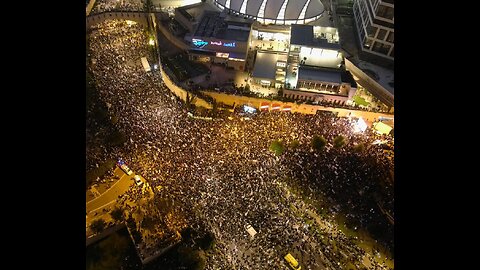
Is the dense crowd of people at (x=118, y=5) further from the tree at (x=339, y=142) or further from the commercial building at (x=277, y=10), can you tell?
the tree at (x=339, y=142)

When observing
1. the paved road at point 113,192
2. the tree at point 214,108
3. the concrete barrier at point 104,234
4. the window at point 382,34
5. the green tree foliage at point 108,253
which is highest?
the window at point 382,34

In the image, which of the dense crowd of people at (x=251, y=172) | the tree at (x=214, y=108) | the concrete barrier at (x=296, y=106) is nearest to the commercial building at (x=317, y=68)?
the concrete barrier at (x=296, y=106)

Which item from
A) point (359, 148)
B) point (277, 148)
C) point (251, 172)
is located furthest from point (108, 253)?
point (359, 148)

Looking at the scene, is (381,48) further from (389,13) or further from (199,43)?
(199,43)

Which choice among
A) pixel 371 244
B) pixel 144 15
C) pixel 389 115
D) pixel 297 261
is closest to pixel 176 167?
pixel 297 261

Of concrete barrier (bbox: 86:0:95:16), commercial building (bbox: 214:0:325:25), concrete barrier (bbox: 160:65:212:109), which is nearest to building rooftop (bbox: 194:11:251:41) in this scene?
commercial building (bbox: 214:0:325:25)

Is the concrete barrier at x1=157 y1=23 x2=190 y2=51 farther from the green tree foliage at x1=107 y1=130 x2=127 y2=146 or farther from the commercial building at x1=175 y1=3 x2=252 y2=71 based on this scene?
the green tree foliage at x1=107 y1=130 x2=127 y2=146

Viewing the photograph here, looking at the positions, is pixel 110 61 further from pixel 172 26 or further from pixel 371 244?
pixel 371 244
